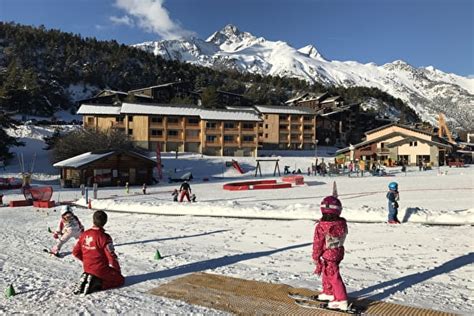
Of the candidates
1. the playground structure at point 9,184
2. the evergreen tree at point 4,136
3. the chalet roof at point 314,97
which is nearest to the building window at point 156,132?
the evergreen tree at point 4,136

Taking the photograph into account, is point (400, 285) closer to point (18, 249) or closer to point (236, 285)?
point (236, 285)

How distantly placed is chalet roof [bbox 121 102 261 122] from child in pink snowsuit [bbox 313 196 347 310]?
60695 millimetres

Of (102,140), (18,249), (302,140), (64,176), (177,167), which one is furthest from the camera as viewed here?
(302,140)

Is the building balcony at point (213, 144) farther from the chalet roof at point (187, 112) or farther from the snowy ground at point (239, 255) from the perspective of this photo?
the snowy ground at point (239, 255)

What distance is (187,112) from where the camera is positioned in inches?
2657

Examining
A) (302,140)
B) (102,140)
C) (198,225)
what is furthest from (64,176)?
(302,140)

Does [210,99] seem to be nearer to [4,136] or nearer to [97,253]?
[4,136]

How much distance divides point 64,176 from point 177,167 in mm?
16398

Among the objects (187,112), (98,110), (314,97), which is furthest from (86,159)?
(314,97)

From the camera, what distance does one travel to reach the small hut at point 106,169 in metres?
38.8

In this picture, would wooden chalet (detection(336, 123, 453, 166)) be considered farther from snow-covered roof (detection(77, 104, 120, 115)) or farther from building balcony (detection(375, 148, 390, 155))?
snow-covered roof (detection(77, 104, 120, 115))

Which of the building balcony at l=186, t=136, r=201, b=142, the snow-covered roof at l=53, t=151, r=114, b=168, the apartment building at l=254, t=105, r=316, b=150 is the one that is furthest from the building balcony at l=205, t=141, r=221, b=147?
the snow-covered roof at l=53, t=151, r=114, b=168

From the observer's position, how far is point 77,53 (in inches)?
4535

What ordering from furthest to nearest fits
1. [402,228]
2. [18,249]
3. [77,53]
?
1. [77,53]
2. [402,228]
3. [18,249]
